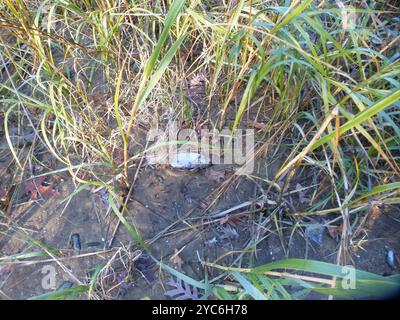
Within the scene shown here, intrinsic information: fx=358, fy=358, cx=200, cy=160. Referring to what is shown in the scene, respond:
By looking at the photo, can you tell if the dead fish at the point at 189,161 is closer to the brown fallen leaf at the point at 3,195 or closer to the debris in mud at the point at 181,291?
the debris in mud at the point at 181,291

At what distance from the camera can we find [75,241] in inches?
44.8

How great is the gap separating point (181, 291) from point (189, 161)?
43 cm

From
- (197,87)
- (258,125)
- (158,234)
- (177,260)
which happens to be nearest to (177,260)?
(177,260)

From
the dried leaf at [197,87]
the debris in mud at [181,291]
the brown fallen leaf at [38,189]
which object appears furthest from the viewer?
the dried leaf at [197,87]

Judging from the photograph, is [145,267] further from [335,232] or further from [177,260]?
[335,232]

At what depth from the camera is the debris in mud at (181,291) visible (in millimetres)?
1012

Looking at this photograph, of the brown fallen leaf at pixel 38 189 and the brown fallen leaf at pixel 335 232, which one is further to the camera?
the brown fallen leaf at pixel 38 189

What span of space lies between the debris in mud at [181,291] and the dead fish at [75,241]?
0.31m

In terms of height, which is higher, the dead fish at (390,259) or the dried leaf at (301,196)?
the dried leaf at (301,196)

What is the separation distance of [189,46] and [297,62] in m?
0.56

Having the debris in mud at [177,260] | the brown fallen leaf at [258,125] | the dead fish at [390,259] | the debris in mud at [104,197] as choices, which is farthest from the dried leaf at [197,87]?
the dead fish at [390,259]

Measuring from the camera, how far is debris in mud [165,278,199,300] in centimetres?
101

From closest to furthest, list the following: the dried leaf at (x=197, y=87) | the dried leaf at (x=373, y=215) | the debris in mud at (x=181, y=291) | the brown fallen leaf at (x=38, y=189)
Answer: the debris in mud at (x=181, y=291) → the dried leaf at (x=373, y=215) → the brown fallen leaf at (x=38, y=189) → the dried leaf at (x=197, y=87)

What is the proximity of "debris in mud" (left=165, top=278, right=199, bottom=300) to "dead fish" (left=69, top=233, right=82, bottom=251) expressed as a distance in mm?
315
